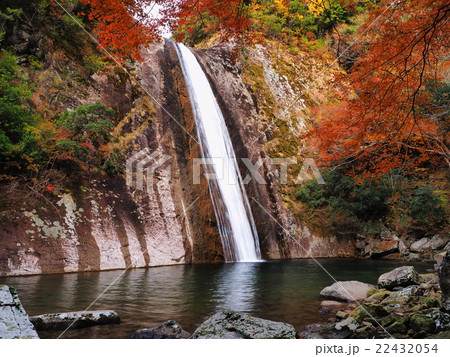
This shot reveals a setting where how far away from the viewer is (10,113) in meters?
7.92

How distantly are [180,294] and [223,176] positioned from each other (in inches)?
279

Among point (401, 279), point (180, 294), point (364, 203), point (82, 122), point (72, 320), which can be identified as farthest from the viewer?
point (364, 203)

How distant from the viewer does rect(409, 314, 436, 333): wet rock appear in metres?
3.55

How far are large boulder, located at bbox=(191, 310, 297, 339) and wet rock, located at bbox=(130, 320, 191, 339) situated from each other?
307 millimetres

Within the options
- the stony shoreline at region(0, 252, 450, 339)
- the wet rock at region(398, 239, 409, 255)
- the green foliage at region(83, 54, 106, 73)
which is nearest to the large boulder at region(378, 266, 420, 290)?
the stony shoreline at region(0, 252, 450, 339)

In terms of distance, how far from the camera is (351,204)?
1359 centimetres

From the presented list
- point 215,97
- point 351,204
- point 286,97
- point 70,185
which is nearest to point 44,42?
point 70,185

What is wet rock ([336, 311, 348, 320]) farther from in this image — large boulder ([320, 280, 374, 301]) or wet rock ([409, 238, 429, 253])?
wet rock ([409, 238, 429, 253])

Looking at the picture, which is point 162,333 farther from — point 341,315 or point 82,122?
point 82,122

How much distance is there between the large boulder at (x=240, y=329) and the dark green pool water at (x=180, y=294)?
2.06 ft

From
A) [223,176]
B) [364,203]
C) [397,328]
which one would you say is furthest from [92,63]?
[397,328]

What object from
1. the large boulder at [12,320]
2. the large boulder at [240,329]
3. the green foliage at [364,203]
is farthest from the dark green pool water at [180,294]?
the green foliage at [364,203]

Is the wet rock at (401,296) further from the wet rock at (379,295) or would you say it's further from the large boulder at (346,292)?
the large boulder at (346,292)

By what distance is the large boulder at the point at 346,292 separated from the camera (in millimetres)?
5699
